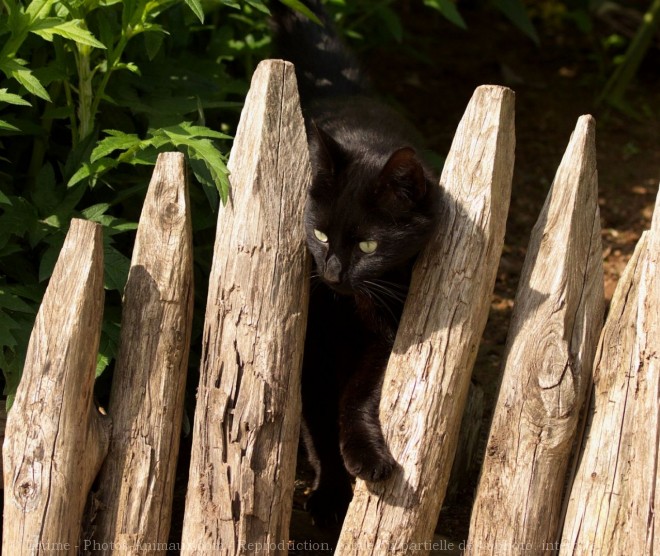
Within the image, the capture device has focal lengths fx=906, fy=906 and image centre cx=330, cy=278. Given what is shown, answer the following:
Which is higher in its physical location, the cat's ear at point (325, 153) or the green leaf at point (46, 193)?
the cat's ear at point (325, 153)

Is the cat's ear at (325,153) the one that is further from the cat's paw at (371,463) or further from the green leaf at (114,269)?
the cat's paw at (371,463)

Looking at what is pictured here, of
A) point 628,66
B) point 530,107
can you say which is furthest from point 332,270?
point 628,66

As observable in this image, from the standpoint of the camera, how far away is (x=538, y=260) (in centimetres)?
229

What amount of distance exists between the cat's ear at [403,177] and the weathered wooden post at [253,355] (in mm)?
255

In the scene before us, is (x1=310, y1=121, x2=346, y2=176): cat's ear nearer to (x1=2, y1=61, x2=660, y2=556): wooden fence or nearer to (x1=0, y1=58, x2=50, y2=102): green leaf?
(x1=2, y1=61, x2=660, y2=556): wooden fence

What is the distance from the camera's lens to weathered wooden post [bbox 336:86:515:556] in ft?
7.39

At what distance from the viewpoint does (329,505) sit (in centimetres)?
296

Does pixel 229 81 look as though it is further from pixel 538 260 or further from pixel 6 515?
pixel 6 515

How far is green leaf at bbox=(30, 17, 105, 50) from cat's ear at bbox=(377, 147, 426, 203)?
786mm

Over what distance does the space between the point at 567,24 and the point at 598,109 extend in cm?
93

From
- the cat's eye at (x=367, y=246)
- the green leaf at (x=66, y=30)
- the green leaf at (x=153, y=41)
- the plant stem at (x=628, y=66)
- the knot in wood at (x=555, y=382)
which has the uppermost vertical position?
the plant stem at (x=628, y=66)

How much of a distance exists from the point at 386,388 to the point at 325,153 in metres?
0.64

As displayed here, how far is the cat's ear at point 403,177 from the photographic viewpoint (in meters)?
2.25

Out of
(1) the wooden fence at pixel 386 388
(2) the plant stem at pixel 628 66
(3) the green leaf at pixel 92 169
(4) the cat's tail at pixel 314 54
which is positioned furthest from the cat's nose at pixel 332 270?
(2) the plant stem at pixel 628 66
